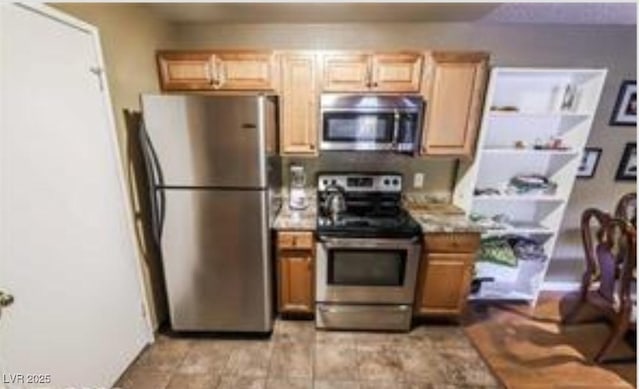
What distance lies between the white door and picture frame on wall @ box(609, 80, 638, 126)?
3755mm

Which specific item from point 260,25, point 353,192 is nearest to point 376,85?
point 353,192

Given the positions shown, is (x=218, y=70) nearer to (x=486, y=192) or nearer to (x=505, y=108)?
(x=505, y=108)

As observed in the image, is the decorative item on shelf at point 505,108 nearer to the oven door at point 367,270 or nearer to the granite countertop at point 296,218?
the oven door at point 367,270

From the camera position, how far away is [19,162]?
1.39 meters

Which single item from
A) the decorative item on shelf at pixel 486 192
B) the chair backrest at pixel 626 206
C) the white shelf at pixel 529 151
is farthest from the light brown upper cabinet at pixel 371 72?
the chair backrest at pixel 626 206

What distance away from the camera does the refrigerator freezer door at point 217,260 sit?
219cm

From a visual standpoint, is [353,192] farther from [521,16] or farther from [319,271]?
[521,16]

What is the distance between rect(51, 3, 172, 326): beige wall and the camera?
1.86 meters

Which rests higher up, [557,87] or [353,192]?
[557,87]

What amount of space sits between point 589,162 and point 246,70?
2.97 meters

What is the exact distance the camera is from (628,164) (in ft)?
9.62

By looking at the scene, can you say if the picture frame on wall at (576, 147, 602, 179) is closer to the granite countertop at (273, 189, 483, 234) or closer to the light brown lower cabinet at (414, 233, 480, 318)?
the granite countertop at (273, 189, 483, 234)

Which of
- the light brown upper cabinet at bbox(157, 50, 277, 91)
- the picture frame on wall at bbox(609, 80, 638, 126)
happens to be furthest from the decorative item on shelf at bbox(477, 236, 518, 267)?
the light brown upper cabinet at bbox(157, 50, 277, 91)

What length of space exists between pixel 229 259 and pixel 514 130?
254 cm
